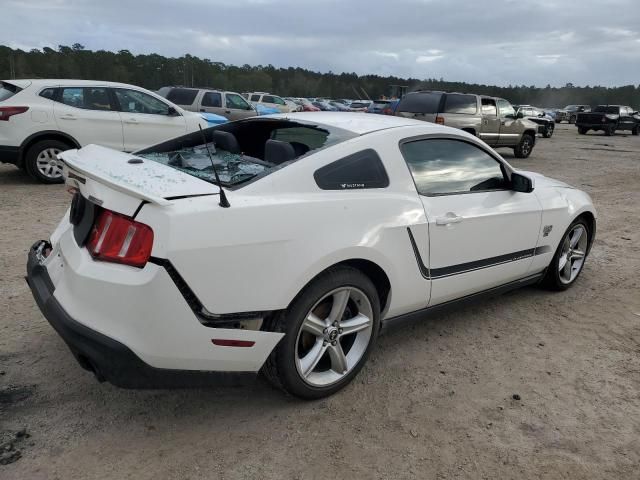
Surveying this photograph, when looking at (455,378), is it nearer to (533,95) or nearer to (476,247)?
(476,247)

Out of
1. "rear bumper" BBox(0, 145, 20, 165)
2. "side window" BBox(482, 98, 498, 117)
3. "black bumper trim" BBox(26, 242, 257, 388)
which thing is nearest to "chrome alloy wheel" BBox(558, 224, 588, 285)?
"black bumper trim" BBox(26, 242, 257, 388)

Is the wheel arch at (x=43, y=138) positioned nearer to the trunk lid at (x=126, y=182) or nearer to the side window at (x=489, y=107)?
the trunk lid at (x=126, y=182)

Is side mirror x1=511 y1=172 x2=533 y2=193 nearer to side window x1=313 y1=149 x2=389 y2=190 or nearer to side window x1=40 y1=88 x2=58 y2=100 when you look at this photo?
side window x1=313 y1=149 x2=389 y2=190

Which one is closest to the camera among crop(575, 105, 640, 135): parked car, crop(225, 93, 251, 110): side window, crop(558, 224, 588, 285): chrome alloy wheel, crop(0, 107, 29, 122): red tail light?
crop(558, 224, 588, 285): chrome alloy wheel

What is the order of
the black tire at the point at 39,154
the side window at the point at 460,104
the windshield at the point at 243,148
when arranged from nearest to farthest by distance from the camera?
1. the windshield at the point at 243,148
2. the black tire at the point at 39,154
3. the side window at the point at 460,104

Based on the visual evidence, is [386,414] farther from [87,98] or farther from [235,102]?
[235,102]

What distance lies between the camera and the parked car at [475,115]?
12672 millimetres

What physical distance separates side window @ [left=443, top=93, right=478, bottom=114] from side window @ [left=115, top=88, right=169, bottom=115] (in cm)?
706

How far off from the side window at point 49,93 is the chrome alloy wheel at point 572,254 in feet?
25.0

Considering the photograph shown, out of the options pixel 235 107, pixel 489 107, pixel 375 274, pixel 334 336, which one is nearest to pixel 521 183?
pixel 375 274

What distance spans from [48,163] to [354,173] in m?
6.96

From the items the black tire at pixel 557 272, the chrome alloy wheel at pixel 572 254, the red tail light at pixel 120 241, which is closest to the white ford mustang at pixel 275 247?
the red tail light at pixel 120 241

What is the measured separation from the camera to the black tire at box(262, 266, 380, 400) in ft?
8.04

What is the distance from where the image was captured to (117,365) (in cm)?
216
